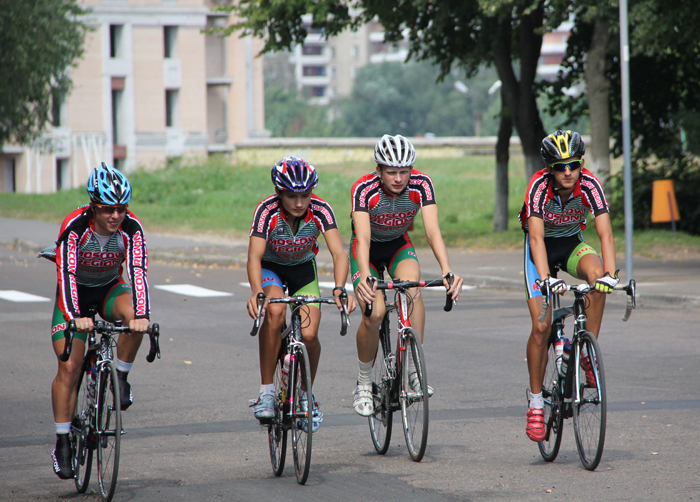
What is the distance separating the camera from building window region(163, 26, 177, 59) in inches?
2361

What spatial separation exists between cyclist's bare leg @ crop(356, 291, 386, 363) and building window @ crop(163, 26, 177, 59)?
183ft

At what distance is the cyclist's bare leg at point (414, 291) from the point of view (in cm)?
654

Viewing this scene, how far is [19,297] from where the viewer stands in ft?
50.9

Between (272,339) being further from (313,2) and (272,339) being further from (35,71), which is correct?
(35,71)

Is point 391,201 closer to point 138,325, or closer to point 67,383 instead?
point 138,325

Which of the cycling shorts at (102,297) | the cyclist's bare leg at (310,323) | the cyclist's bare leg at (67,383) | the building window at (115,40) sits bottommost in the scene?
the cyclist's bare leg at (67,383)

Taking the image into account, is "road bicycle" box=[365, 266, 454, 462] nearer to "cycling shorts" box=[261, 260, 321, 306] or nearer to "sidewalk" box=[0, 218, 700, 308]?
"cycling shorts" box=[261, 260, 321, 306]

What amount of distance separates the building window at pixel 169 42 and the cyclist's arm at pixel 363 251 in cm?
5581

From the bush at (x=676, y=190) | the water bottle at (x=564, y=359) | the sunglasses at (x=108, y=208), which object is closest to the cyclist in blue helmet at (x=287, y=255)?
the sunglasses at (x=108, y=208)

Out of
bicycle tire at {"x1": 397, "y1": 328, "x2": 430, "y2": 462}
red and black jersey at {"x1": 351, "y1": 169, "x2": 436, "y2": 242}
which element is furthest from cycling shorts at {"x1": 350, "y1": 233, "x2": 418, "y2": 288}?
bicycle tire at {"x1": 397, "y1": 328, "x2": 430, "y2": 462}

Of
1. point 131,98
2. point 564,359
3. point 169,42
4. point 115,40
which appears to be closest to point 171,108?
point 131,98

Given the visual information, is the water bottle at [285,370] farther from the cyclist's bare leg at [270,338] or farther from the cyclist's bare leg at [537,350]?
the cyclist's bare leg at [537,350]

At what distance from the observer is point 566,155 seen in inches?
243

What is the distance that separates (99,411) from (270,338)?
3.72 ft
